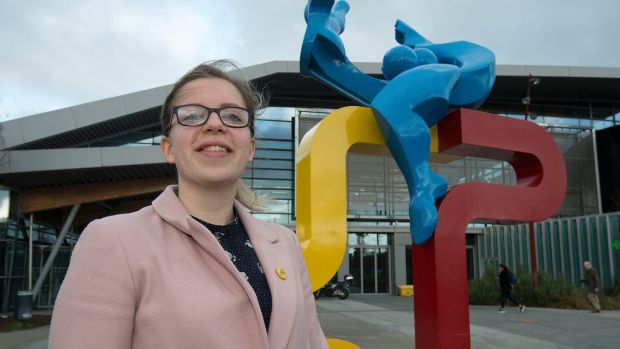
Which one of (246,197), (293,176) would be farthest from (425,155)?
(293,176)

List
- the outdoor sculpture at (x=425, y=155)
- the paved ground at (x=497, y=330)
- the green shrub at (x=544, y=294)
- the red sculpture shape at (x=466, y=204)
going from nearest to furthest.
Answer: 1. the outdoor sculpture at (x=425, y=155)
2. the red sculpture shape at (x=466, y=204)
3. the paved ground at (x=497, y=330)
4. the green shrub at (x=544, y=294)

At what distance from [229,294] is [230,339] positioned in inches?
4.9

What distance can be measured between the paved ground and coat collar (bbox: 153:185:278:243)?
22.9 feet

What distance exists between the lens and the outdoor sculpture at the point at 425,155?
5.12m

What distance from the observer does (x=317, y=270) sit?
488 cm

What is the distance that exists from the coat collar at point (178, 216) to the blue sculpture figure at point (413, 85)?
369 cm

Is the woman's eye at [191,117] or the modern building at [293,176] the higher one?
the modern building at [293,176]

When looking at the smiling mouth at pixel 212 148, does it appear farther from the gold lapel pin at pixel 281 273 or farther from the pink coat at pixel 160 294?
the gold lapel pin at pixel 281 273

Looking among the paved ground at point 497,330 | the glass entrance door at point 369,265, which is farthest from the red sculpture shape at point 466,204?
the glass entrance door at point 369,265

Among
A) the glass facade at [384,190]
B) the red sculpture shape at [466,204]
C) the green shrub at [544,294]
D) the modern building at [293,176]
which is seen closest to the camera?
the red sculpture shape at [466,204]

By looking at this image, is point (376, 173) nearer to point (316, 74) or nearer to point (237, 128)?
point (316, 74)

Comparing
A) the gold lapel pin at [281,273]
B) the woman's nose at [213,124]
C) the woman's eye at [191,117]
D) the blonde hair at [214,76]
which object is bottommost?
the gold lapel pin at [281,273]

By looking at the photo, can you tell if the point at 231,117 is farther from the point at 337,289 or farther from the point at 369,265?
the point at 369,265

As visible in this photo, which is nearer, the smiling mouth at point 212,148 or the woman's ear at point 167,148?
the smiling mouth at point 212,148
